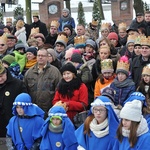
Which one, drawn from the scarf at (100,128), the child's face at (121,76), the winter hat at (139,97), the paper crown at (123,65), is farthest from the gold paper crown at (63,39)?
the scarf at (100,128)

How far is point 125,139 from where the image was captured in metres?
5.68

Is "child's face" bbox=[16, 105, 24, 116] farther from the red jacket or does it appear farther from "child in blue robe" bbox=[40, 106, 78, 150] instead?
the red jacket

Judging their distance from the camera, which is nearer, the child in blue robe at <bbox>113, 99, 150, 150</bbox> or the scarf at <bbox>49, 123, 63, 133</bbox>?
the child in blue robe at <bbox>113, 99, 150, 150</bbox>

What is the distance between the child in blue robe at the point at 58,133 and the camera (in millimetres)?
6777

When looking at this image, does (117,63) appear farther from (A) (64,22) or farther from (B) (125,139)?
(A) (64,22)

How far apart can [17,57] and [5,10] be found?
29818 mm

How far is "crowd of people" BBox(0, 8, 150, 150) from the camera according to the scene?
6.16 m

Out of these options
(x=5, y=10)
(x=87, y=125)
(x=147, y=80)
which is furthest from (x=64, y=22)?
(x=5, y=10)

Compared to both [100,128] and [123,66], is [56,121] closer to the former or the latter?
[100,128]

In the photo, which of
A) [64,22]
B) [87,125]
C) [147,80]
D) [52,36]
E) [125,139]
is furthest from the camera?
[64,22]

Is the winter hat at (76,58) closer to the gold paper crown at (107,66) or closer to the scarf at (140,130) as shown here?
the gold paper crown at (107,66)

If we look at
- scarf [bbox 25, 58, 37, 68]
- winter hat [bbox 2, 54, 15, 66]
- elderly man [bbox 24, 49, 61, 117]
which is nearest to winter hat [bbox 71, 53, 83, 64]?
elderly man [bbox 24, 49, 61, 117]

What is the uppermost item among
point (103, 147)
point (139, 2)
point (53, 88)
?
point (139, 2)

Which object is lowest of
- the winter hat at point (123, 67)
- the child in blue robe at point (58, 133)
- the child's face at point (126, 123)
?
the child in blue robe at point (58, 133)
